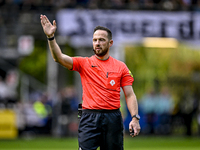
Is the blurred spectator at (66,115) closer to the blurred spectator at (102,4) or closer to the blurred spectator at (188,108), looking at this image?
the blurred spectator at (102,4)

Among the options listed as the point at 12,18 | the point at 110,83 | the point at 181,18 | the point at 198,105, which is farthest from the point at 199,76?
the point at 110,83

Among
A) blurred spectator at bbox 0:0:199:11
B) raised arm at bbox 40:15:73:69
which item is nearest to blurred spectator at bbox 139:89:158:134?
blurred spectator at bbox 0:0:199:11

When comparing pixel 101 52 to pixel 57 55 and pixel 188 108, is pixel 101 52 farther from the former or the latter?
pixel 188 108

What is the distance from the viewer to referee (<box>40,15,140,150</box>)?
651cm

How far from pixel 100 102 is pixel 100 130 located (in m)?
0.39

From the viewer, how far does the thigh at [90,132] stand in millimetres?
6461

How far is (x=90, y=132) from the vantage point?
649cm

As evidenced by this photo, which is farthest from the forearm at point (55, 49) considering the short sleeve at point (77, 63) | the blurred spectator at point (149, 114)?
the blurred spectator at point (149, 114)

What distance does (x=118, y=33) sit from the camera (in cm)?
1952

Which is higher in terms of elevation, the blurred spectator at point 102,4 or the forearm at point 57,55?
the blurred spectator at point 102,4

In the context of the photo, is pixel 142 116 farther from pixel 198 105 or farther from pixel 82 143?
pixel 82 143

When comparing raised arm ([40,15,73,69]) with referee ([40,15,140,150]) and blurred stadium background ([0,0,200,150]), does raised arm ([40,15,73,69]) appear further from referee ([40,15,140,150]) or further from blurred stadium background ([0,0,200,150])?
blurred stadium background ([0,0,200,150])

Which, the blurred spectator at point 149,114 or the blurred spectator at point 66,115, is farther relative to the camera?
the blurred spectator at point 149,114

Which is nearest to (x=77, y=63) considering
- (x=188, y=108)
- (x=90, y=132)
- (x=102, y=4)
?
(x=90, y=132)
